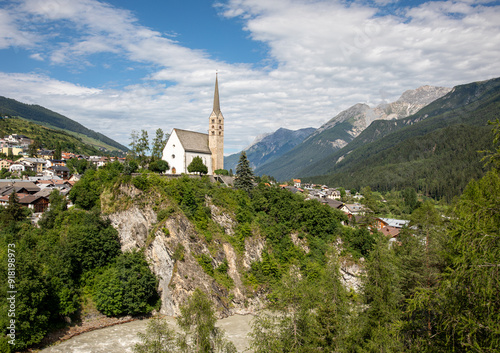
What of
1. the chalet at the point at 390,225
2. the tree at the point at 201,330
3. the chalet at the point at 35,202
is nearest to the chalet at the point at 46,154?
the chalet at the point at 35,202

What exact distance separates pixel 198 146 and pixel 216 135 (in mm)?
4874

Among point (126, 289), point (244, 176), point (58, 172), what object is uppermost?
point (58, 172)

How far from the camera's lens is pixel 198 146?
2697 inches

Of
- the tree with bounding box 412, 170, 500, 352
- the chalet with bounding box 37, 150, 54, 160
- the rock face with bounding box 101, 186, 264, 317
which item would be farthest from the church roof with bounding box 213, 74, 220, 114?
the chalet with bounding box 37, 150, 54, 160

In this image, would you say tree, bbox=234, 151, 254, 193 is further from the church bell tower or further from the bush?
the bush

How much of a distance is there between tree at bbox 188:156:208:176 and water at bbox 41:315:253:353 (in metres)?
30.0

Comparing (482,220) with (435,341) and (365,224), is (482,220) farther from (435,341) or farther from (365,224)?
(365,224)

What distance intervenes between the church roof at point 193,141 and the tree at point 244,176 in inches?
506

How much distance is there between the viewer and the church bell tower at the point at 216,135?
231ft

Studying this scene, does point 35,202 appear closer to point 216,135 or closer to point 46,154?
point 216,135

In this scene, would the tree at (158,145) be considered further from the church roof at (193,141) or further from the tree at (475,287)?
the tree at (475,287)

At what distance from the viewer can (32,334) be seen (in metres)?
31.0

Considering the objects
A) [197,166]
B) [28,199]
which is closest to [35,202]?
[28,199]

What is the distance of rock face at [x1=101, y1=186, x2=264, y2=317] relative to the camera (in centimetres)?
4112
